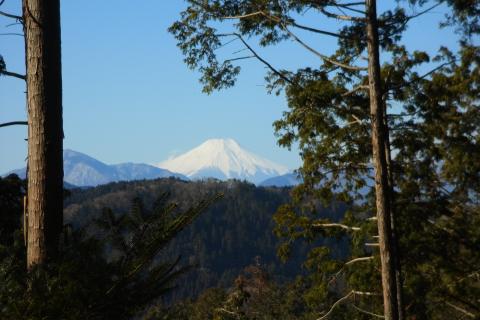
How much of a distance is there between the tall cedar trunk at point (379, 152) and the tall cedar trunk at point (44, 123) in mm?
6471

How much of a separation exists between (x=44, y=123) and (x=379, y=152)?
22.0 feet

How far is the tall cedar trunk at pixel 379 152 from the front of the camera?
388 inches

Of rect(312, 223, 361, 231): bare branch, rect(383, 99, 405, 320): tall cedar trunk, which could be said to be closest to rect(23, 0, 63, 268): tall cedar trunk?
rect(383, 99, 405, 320): tall cedar trunk

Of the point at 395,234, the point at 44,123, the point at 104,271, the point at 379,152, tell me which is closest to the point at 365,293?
the point at 395,234

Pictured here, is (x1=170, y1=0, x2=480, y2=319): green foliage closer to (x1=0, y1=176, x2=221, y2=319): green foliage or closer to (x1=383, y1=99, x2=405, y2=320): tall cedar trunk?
(x1=383, y1=99, x2=405, y2=320): tall cedar trunk

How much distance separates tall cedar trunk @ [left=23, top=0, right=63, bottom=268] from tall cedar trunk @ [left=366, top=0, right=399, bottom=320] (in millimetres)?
6471

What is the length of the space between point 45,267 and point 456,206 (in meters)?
18.0

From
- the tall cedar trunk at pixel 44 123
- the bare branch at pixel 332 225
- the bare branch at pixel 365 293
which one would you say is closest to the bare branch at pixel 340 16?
the tall cedar trunk at pixel 44 123

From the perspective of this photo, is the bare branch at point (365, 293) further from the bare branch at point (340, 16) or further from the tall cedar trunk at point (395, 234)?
the bare branch at point (340, 16)

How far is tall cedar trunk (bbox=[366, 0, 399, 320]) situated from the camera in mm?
9859

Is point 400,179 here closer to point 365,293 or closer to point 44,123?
point 365,293

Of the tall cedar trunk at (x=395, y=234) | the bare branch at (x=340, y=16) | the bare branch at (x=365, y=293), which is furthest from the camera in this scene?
the bare branch at (x=365, y=293)

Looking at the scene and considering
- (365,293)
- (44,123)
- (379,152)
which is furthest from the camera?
(365,293)

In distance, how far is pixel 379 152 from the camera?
9891mm
